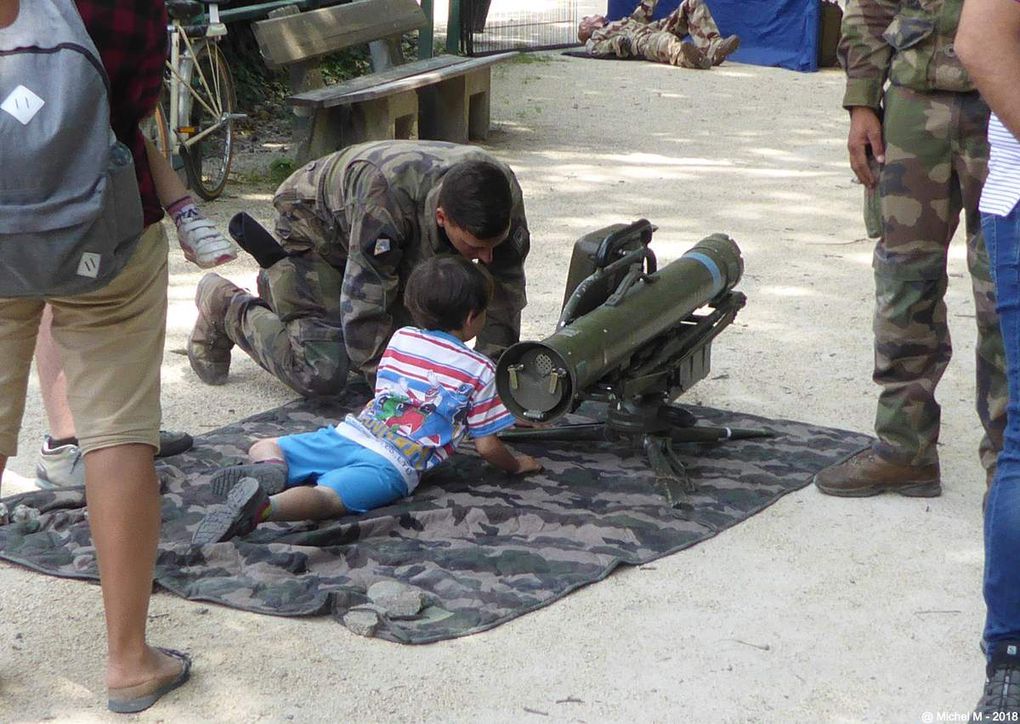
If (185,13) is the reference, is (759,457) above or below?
below

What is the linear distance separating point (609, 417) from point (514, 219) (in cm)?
80

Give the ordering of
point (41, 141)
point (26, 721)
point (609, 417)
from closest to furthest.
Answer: point (41, 141) → point (26, 721) → point (609, 417)

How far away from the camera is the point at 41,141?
2.39m

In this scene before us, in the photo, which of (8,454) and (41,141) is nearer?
(41,141)

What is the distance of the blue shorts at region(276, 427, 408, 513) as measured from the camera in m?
3.86

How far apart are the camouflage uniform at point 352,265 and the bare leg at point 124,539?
1733 mm

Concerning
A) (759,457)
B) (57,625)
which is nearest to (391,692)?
(57,625)

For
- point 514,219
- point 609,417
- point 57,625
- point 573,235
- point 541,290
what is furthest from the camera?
point 573,235

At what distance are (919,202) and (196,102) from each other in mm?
5508

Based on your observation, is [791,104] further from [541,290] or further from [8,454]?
[8,454]

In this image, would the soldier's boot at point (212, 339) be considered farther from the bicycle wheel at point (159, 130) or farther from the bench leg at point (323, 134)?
the bench leg at point (323, 134)

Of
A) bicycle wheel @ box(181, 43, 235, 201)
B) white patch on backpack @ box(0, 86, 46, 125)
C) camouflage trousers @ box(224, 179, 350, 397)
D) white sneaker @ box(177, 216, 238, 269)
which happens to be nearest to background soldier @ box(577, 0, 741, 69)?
bicycle wheel @ box(181, 43, 235, 201)

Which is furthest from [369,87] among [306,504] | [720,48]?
[720,48]

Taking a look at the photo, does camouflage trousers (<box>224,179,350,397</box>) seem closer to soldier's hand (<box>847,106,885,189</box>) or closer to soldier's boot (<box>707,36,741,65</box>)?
soldier's hand (<box>847,106,885,189</box>)
